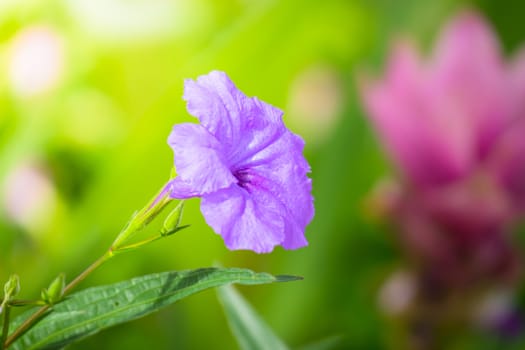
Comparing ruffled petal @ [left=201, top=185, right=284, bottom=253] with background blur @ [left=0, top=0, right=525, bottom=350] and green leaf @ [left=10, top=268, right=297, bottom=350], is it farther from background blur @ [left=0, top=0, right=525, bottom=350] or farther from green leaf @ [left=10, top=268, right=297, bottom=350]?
background blur @ [left=0, top=0, right=525, bottom=350]

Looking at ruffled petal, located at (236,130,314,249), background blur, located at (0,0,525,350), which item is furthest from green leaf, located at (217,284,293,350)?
background blur, located at (0,0,525,350)

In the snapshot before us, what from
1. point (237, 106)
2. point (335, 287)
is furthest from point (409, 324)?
point (237, 106)

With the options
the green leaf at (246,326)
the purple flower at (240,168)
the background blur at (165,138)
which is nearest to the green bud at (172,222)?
the purple flower at (240,168)

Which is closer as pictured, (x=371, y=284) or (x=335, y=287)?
(x=371, y=284)

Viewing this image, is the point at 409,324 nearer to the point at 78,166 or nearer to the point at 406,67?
the point at 406,67

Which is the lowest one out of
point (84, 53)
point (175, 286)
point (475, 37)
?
point (175, 286)

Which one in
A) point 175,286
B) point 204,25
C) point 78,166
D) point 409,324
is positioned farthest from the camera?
point 204,25

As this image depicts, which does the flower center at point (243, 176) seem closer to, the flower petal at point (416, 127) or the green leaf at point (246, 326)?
the green leaf at point (246, 326)
